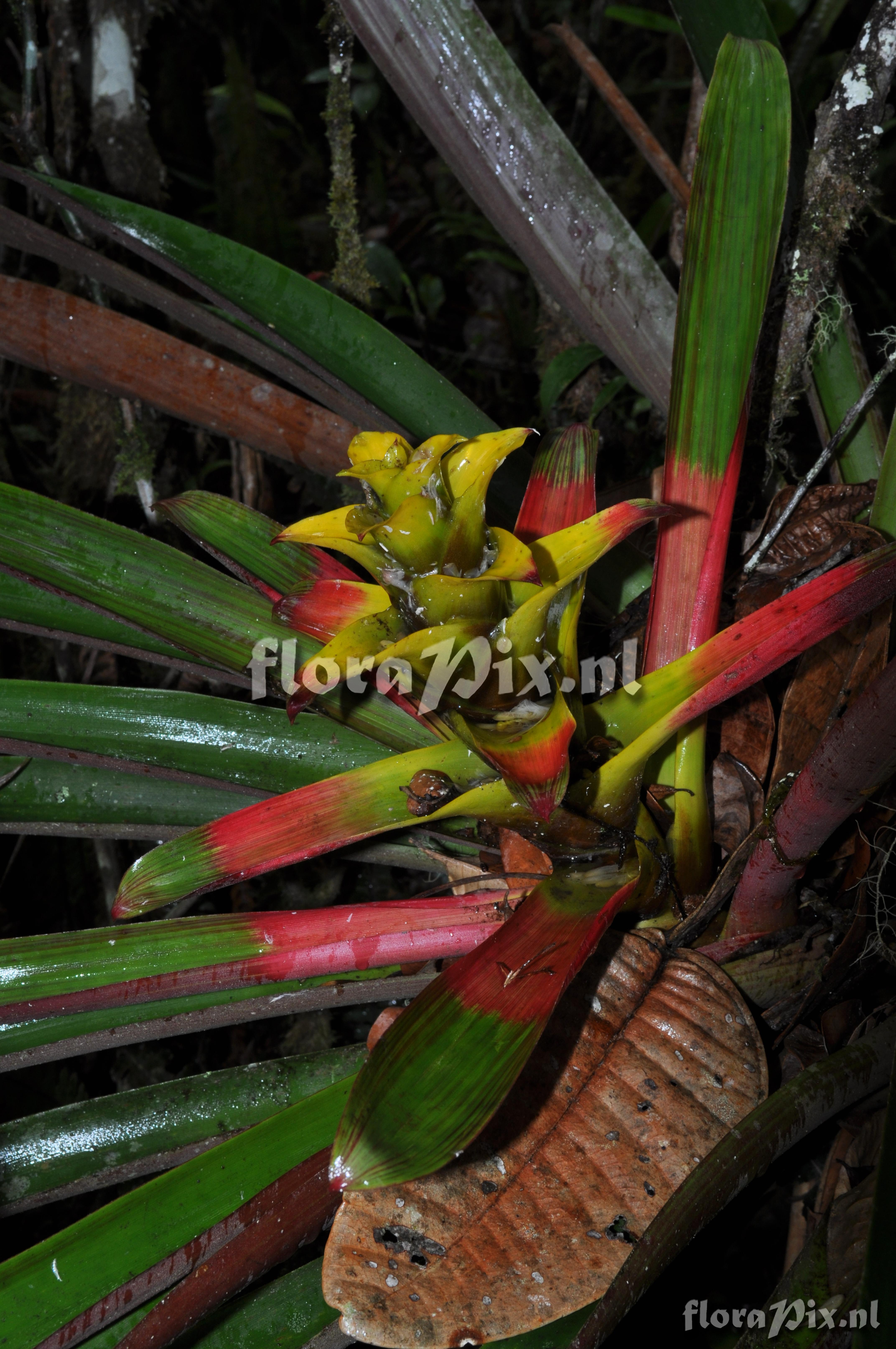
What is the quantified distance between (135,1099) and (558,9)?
2.91 m

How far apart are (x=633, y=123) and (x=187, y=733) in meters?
0.97

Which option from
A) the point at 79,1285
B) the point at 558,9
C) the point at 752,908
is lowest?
the point at 79,1285

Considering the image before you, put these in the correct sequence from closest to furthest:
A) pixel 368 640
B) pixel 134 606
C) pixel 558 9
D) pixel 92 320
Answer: pixel 368 640, pixel 134 606, pixel 92 320, pixel 558 9

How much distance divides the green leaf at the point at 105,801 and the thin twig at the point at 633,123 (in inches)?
34.5

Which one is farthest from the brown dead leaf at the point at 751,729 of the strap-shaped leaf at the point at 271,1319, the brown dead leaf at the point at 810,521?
the strap-shaped leaf at the point at 271,1319

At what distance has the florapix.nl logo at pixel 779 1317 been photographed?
58cm

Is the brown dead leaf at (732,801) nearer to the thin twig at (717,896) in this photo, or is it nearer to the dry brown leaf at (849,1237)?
the thin twig at (717,896)

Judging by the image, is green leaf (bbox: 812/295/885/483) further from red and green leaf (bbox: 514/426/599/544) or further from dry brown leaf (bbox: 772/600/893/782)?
red and green leaf (bbox: 514/426/599/544)

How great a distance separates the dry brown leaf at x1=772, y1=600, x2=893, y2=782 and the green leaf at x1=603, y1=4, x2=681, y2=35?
5.02ft

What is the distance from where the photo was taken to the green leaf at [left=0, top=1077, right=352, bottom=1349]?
2.10 feet

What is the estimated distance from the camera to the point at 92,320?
941 millimetres

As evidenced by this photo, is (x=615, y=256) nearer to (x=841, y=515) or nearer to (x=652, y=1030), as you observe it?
(x=841, y=515)

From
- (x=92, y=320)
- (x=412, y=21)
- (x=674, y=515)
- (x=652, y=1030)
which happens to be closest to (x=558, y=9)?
(x=412, y=21)

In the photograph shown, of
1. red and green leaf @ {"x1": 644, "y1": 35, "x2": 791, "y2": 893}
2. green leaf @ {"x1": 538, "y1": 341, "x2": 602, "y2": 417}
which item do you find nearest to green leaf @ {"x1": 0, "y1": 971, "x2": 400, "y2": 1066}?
red and green leaf @ {"x1": 644, "y1": 35, "x2": 791, "y2": 893}
